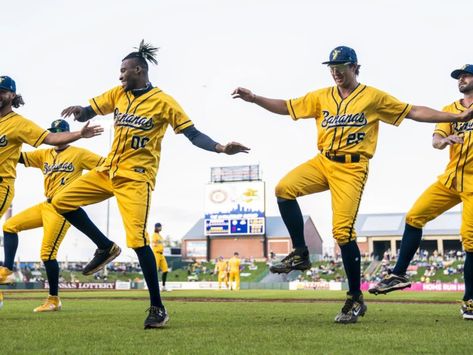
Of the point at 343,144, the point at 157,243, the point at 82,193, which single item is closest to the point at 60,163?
the point at 82,193

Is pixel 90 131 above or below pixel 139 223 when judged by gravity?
above

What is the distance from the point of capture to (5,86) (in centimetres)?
750

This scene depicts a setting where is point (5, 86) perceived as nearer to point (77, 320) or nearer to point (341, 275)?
point (77, 320)

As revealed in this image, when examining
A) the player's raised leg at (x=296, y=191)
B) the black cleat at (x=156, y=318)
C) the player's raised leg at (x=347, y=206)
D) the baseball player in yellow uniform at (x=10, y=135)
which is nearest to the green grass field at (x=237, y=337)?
the black cleat at (x=156, y=318)

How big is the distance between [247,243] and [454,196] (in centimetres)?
6047

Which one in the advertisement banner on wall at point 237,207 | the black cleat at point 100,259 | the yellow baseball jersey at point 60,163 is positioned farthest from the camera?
the advertisement banner on wall at point 237,207

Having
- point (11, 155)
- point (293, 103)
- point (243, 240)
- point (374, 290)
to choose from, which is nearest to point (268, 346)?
point (374, 290)

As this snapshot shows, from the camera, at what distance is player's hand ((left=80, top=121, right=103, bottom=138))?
6.55m

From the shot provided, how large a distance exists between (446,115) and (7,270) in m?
5.99

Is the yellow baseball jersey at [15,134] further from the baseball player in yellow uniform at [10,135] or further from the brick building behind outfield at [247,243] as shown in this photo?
the brick building behind outfield at [247,243]

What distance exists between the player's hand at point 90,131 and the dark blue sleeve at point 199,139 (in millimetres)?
950

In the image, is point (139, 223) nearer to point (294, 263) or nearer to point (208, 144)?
point (208, 144)

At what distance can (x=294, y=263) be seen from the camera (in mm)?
7273

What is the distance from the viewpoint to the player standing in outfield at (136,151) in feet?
21.6
